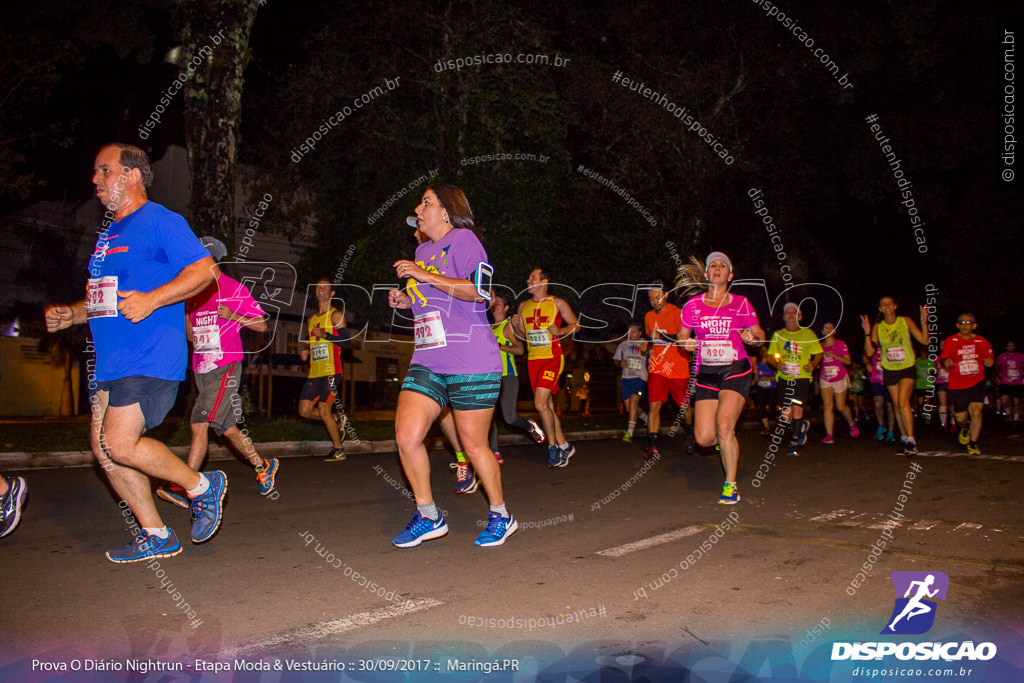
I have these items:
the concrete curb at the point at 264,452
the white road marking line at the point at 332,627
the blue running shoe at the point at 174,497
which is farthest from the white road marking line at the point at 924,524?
the concrete curb at the point at 264,452

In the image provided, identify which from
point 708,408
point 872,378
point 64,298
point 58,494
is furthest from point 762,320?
point 58,494

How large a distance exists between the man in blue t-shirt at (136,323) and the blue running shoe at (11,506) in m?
0.80

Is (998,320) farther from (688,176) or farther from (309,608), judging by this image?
(309,608)

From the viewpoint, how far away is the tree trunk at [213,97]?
1296 centimetres

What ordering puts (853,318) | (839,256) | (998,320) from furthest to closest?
(998,320) < (853,318) < (839,256)

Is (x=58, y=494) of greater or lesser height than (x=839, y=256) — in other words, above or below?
below

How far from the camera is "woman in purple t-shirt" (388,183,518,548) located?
16.4 ft

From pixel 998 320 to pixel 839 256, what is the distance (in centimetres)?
1132

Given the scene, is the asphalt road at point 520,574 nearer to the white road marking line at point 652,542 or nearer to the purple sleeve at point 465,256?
the white road marking line at point 652,542

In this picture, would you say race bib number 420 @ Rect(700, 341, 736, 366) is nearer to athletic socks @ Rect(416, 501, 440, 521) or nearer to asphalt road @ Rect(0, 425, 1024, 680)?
asphalt road @ Rect(0, 425, 1024, 680)

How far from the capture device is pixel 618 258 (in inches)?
710

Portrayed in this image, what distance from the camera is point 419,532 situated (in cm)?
522

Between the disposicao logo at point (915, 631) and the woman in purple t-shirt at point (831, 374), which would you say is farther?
the woman in purple t-shirt at point (831, 374)

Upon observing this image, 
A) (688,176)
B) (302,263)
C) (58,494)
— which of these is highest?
(688,176)
